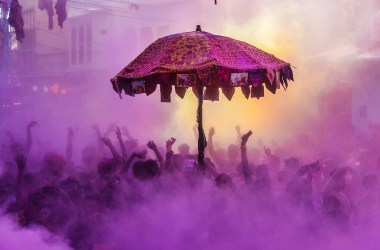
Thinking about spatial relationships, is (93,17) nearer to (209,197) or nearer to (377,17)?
(377,17)

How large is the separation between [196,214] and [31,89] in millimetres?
24982

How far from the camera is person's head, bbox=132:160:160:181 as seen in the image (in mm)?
5895

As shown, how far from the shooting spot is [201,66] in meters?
4.24

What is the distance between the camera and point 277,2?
637 inches

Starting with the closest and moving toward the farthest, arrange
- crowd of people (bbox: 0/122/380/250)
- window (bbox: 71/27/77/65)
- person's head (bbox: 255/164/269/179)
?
1. crowd of people (bbox: 0/122/380/250)
2. person's head (bbox: 255/164/269/179)
3. window (bbox: 71/27/77/65)

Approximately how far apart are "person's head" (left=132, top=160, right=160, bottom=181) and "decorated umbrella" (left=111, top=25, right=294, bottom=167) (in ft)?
4.49

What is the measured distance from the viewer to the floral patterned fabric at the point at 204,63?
4.34 m

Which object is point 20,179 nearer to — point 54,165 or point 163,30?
point 54,165

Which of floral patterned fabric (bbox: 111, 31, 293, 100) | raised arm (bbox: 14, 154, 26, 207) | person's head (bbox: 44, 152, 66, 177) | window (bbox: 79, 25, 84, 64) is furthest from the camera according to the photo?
window (bbox: 79, 25, 84, 64)

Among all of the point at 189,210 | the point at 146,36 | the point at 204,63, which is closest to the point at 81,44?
the point at 146,36

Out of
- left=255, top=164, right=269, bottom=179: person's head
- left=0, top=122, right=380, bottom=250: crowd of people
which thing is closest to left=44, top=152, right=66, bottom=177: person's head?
left=0, top=122, right=380, bottom=250: crowd of people

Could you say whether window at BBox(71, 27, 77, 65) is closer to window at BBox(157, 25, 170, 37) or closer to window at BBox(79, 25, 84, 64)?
window at BBox(79, 25, 84, 64)

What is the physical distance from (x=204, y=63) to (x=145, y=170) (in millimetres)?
2199

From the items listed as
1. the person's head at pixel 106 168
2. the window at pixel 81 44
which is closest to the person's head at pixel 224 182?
the person's head at pixel 106 168
